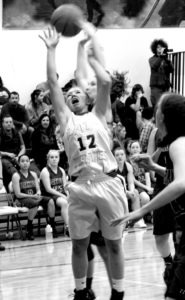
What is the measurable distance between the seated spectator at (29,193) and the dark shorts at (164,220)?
15.3 ft

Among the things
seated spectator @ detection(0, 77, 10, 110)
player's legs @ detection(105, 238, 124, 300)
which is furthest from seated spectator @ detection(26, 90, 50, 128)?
player's legs @ detection(105, 238, 124, 300)

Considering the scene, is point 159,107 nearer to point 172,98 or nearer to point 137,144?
point 172,98

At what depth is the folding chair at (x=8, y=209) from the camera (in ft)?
37.0

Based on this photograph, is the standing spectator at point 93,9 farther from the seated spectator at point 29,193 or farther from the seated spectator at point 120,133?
the seated spectator at point 29,193

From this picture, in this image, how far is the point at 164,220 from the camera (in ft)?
23.5

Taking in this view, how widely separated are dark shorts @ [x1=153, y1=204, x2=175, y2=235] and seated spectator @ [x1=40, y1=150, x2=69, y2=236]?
4.67 m

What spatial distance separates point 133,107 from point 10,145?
161 inches

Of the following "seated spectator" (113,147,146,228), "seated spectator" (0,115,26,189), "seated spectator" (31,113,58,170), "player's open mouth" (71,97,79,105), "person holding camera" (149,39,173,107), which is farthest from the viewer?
"person holding camera" (149,39,173,107)

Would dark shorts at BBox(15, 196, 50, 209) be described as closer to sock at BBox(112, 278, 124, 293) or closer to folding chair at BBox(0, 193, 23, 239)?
folding chair at BBox(0, 193, 23, 239)

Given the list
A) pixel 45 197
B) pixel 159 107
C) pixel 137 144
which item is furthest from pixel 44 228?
pixel 159 107

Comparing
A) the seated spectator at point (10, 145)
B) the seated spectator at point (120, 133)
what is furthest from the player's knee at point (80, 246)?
the seated spectator at point (120, 133)

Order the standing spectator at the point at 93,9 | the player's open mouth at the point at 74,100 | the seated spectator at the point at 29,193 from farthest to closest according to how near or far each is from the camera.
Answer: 1. the standing spectator at the point at 93,9
2. the seated spectator at the point at 29,193
3. the player's open mouth at the point at 74,100

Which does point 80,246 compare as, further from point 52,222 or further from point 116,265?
point 52,222

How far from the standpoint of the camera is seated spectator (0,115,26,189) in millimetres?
12584
